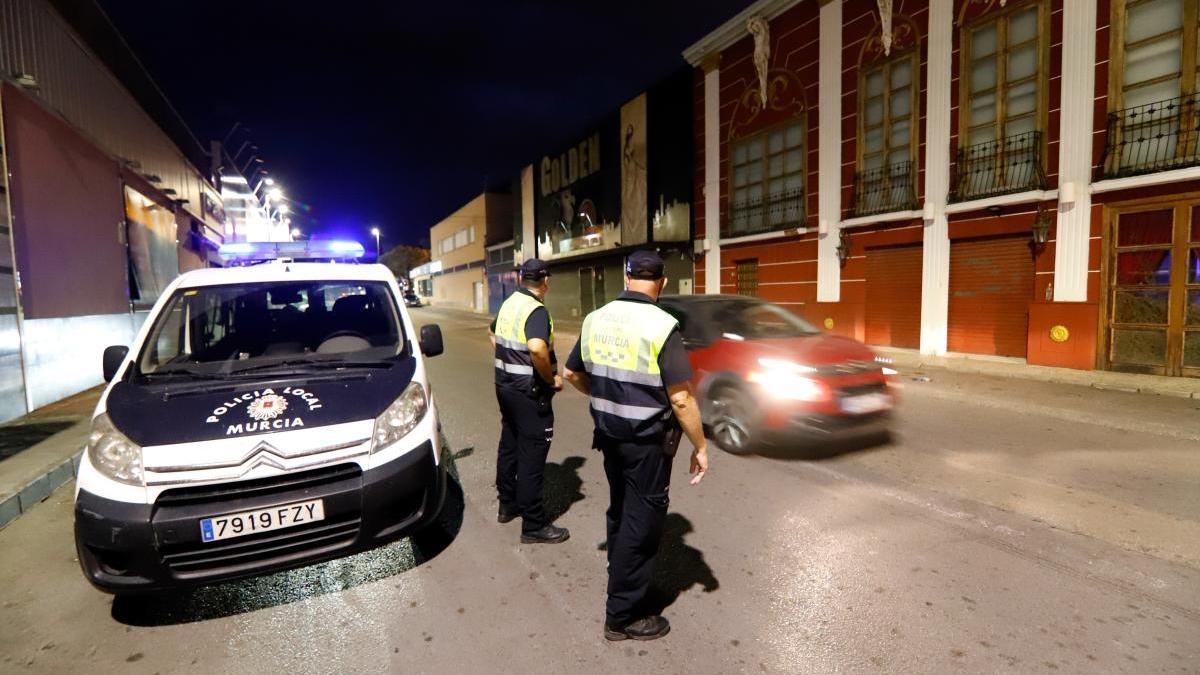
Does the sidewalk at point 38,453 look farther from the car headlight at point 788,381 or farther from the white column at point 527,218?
the white column at point 527,218

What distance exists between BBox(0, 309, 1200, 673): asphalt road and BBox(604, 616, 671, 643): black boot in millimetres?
49

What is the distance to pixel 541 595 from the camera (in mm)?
3004

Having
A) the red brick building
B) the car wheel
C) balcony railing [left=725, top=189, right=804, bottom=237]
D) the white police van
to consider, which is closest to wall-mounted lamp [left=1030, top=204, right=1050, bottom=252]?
the red brick building

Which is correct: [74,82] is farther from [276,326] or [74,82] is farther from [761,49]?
[761,49]

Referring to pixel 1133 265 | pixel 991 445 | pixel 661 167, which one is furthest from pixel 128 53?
pixel 1133 265

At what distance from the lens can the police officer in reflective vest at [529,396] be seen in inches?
143

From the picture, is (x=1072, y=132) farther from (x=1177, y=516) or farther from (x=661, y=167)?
(x=661, y=167)

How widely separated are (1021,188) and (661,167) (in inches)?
499

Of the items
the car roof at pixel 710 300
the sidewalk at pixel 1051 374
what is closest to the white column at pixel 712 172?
the sidewalk at pixel 1051 374

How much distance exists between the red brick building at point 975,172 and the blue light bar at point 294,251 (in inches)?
496

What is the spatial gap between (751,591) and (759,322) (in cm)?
354

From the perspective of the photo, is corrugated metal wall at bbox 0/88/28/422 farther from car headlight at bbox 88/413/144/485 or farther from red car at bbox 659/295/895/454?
red car at bbox 659/295/895/454

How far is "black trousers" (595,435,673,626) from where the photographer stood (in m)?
2.55

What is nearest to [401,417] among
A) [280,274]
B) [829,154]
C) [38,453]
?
[280,274]
